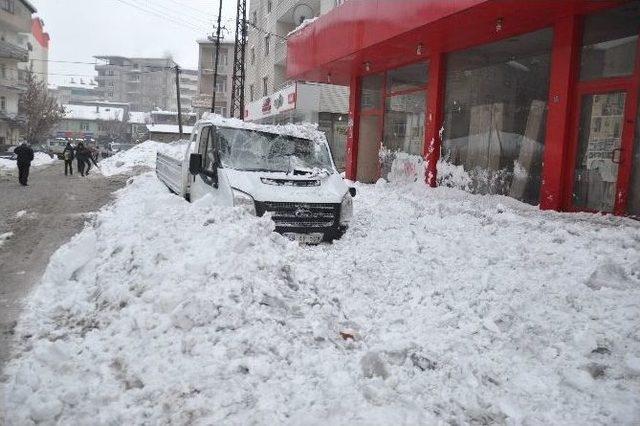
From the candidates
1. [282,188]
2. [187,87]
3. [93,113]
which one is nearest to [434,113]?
[282,188]

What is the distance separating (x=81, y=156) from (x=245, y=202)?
56.5ft

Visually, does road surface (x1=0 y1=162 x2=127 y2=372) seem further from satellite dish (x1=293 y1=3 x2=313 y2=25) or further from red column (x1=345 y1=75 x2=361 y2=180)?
satellite dish (x1=293 y1=3 x2=313 y2=25)

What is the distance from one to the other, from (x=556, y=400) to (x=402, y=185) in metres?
10.0

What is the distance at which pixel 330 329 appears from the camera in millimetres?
4691

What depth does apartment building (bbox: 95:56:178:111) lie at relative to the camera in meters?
112

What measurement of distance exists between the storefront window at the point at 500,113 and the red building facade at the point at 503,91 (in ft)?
0.09

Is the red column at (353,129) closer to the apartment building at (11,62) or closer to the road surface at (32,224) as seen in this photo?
the road surface at (32,224)

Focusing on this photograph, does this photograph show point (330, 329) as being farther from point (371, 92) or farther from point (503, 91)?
point (371, 92)

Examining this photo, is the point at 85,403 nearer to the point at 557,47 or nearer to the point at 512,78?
the point at 557,47

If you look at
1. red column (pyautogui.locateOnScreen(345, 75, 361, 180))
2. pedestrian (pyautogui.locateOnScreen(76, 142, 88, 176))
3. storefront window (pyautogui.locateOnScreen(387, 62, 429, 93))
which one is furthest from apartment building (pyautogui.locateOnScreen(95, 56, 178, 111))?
storefront window (pyautogui.locateOnScreen(387, 62, 429, 93))

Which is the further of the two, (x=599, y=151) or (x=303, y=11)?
(x=303, y=11)

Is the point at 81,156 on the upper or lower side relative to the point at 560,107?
lower

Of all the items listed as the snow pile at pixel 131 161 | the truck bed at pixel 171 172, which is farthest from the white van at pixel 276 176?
the snow pile at pixel 131 161

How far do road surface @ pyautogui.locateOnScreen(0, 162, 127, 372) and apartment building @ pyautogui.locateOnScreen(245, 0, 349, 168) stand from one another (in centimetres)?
789
